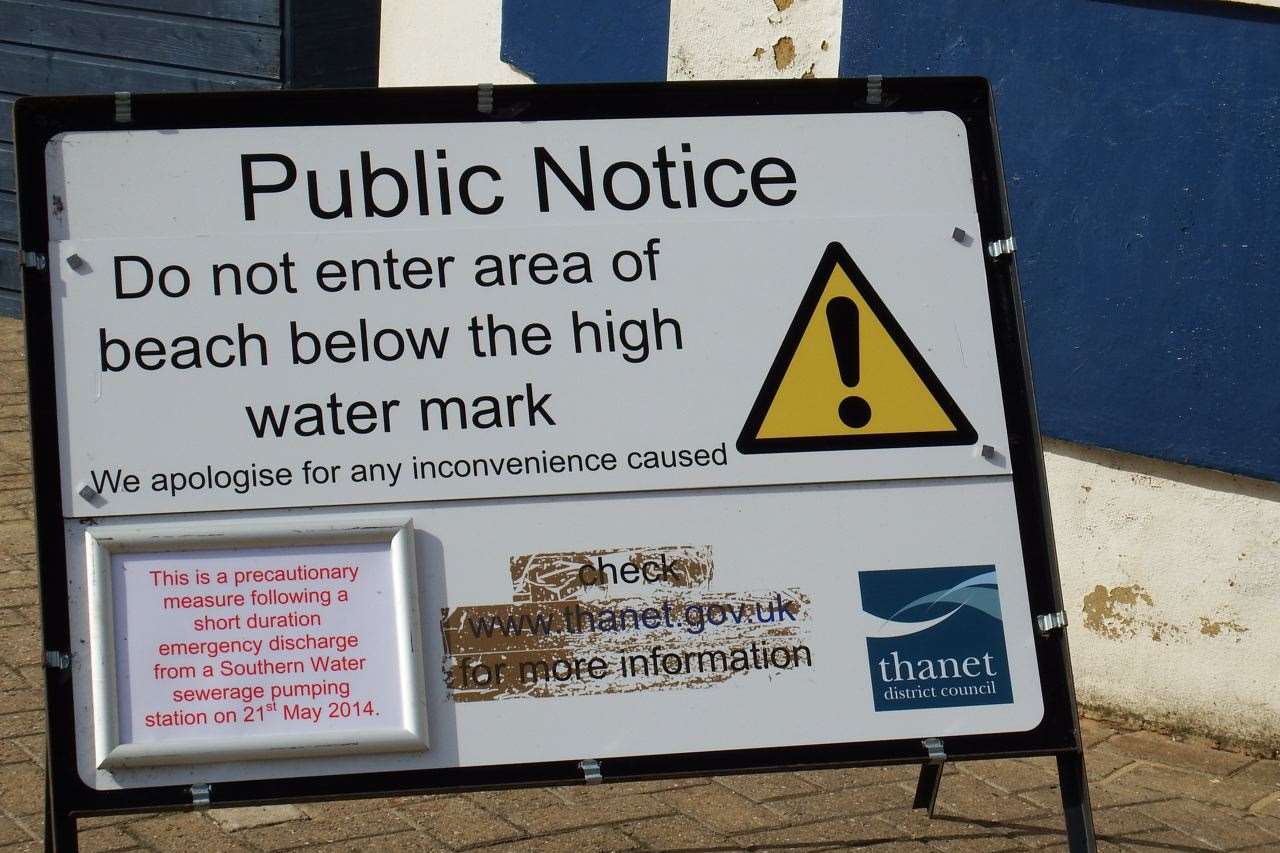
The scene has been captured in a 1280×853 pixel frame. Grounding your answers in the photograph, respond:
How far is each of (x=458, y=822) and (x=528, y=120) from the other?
1.79m

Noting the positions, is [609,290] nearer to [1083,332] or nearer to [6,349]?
[1083,332]

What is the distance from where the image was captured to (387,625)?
3020 mm

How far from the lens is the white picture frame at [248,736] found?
115 inches

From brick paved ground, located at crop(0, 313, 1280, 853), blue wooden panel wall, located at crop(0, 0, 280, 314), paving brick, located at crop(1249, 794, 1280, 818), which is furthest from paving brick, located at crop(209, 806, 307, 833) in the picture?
blue wooden panel wall, located at crop(0, 0, 280, 314)

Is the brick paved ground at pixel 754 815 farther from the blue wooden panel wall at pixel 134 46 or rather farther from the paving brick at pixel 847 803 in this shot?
the blue wooden panel wall at pixel 134 46

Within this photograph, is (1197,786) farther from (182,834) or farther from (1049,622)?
(182,834)

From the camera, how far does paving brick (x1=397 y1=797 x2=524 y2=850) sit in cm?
384

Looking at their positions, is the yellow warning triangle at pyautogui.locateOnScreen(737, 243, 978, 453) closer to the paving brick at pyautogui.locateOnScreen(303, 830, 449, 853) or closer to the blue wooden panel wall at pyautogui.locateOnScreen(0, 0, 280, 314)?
the paving brick at pyautogui.locateOnScreen(303, 830, 449, 853)

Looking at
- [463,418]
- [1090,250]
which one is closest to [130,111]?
[463,418]

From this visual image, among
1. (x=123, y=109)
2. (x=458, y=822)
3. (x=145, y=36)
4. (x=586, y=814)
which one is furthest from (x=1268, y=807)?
(x=145, y=36)

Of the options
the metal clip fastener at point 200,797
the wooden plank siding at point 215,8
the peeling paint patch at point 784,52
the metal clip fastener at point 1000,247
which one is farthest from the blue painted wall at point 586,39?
the metal clip fastener at point 200,797

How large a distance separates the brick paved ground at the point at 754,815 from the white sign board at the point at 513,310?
1.17m

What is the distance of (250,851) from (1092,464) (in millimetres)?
2664

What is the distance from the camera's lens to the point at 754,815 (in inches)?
158
